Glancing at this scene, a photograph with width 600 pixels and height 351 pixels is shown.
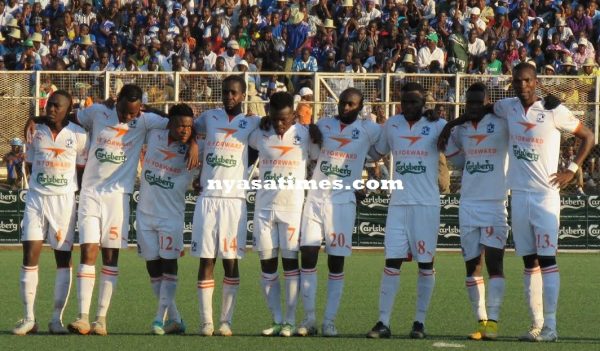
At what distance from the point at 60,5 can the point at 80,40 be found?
2.12 metres

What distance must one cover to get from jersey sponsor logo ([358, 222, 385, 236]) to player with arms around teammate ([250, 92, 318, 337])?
13449 mm

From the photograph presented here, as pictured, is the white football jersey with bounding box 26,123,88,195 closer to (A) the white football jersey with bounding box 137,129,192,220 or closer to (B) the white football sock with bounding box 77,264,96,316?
(A) the white football jersey with bounding box 137,129,192,220

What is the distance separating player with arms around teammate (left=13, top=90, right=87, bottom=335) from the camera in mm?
13195

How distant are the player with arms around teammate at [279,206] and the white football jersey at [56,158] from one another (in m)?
1.87

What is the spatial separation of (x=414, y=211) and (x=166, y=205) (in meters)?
2.62

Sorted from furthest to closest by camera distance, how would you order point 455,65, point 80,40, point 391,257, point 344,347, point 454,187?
point 80,40 → point 455,65 → point 454,187 → point 391,257 → point 344,347

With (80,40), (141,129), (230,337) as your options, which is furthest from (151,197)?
(80,40)

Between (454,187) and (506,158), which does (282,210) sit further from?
(454,187)

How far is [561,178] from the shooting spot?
12.8m

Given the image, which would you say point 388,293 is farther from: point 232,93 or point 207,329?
point 232,93

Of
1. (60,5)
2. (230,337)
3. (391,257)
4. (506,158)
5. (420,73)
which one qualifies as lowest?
(230,337)

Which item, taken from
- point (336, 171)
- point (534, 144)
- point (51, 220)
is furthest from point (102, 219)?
point (534, 144)

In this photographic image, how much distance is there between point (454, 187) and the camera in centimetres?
2669
